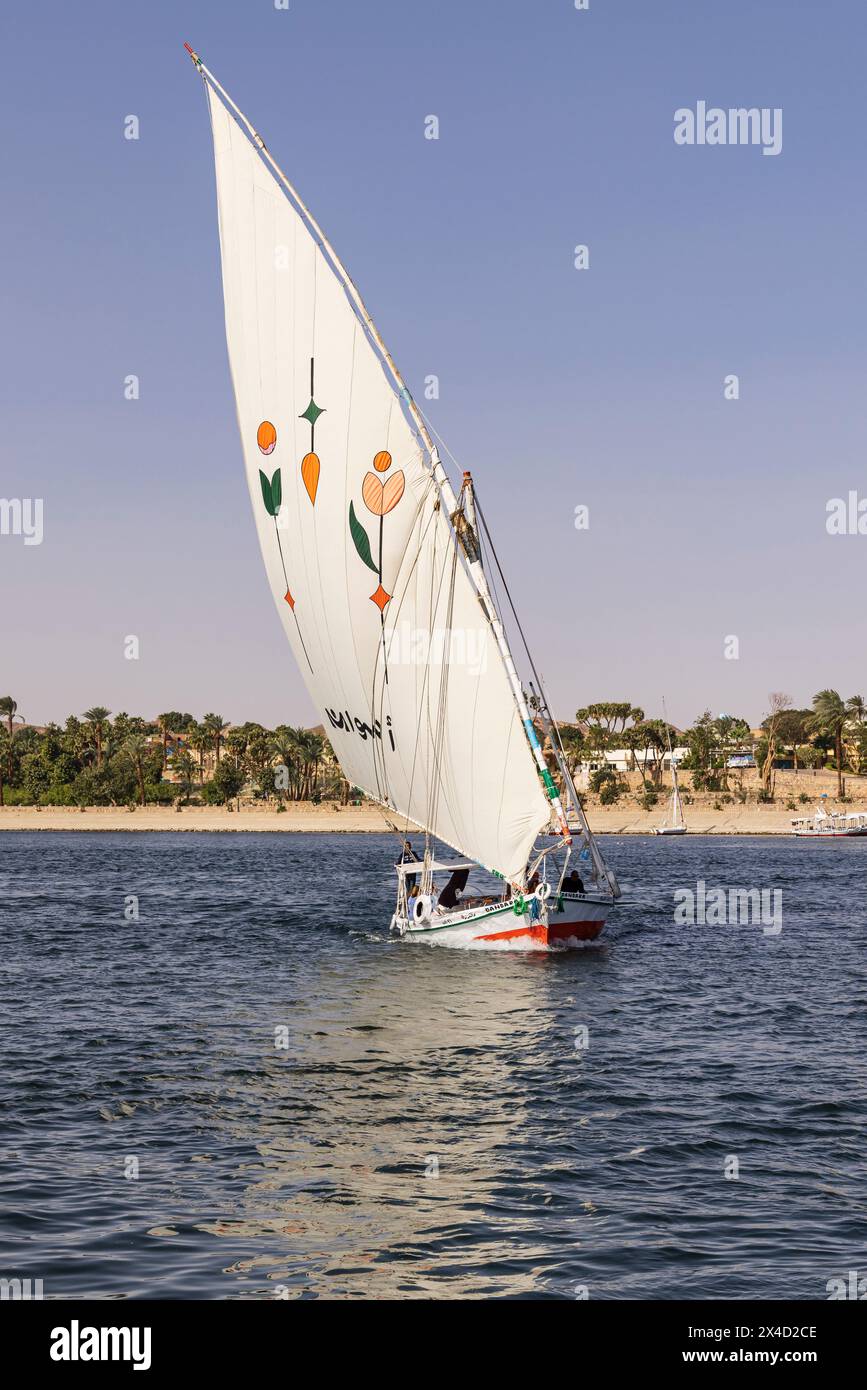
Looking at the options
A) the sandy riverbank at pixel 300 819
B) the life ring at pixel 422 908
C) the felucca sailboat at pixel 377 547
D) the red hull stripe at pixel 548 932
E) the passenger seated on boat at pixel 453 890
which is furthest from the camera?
the sandy riverbank at pixel 300 819

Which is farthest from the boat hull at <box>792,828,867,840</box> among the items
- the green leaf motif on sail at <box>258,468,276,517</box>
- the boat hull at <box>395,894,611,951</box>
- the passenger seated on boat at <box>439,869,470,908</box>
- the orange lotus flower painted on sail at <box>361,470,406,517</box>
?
the orange lotus flower painted on sail at <box>361,470,406,517</box>

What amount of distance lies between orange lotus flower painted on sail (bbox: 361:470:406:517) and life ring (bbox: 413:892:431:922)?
13.4m

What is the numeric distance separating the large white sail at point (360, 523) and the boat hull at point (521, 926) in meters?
1.94

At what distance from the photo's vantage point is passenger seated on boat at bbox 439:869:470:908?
45719mm

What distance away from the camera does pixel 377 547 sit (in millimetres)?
39969


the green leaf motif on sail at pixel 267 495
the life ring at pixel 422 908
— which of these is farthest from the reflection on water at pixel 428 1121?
the green leaf motif on sail at pixel 267 495

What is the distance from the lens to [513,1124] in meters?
21.6

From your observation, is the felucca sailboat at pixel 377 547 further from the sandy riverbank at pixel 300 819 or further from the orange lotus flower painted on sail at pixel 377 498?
the sandy riverbank at pixel 300 819

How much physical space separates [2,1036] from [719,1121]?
16172mm

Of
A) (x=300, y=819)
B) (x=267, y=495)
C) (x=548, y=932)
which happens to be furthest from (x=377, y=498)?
(x=300, y=819)

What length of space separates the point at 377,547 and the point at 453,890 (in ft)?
43.4

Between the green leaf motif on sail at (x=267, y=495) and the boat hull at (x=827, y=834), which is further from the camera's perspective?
the boat hull at (x=827, y=834)

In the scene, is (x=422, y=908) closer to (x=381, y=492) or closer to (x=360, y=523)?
(x=360, y=523)

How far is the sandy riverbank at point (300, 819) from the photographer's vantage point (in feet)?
579
